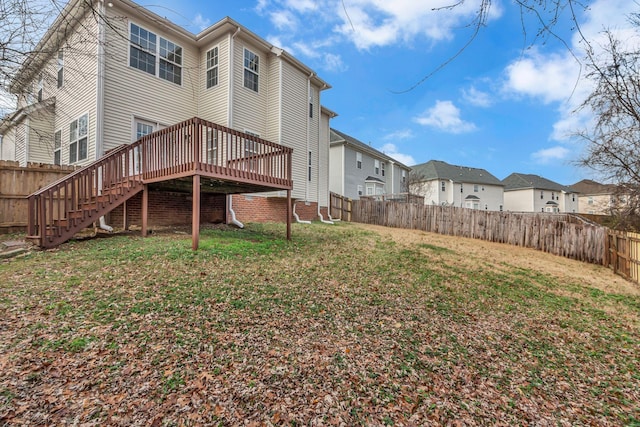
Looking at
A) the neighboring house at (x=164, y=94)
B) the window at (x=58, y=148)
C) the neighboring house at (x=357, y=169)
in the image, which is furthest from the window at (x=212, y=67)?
the neighboring house at (x=357, y=169)

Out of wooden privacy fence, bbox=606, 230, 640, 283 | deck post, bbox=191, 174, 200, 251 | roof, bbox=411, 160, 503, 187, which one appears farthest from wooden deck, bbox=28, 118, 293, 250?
roof, bbox=411, 160, 503, 187

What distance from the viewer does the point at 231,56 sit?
10984mm

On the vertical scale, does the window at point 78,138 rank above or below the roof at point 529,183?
below

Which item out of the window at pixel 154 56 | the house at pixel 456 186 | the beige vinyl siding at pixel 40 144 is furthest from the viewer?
the house at pixel 456 186

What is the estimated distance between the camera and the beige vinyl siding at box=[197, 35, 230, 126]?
36.2ft

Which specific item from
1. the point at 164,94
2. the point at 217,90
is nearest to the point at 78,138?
the point at 164,94

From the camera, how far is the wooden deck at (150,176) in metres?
6.52

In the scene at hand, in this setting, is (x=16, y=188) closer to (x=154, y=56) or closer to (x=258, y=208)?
(x=154, y=56)

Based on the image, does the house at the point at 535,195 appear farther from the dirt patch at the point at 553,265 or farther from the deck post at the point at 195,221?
the deck post at the point at 195,221

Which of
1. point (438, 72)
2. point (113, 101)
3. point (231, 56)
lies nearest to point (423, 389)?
point (438, 72)

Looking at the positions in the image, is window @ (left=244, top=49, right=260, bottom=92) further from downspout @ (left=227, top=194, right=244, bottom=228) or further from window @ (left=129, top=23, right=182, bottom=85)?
downspout @ (left=227, top=194, right=244, bottom=228)

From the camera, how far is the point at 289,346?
331 centimetres

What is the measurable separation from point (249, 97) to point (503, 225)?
12.5 metres

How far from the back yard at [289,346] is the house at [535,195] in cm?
3942
